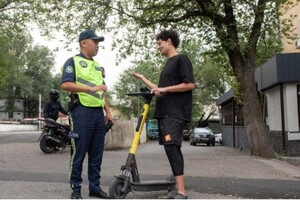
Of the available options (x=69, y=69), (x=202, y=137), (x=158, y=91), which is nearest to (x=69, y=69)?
(x=69, y=69)

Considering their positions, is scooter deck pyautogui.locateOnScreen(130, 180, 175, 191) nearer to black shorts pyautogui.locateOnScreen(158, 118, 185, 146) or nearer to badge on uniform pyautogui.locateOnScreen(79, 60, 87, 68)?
black shorts pyautogui.locateOnScreen(158, 118, 185, 146)

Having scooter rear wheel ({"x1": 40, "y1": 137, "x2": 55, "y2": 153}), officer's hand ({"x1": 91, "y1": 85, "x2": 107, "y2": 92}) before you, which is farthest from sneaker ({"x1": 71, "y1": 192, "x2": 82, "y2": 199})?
scooter rear wheel ({"x1": 40, "y1": 137, "x2": 55, "y2": 153})

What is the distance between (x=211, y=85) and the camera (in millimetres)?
59062

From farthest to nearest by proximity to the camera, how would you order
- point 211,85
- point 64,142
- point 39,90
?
point 39,90
point 211,85
point 64,142

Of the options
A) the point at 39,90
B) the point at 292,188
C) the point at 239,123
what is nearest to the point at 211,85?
the point at 239,123

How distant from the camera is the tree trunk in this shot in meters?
15.3

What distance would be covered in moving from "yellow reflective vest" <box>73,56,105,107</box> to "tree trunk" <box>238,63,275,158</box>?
34.8 ft

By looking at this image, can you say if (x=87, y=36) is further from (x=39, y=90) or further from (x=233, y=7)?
(x=39, y=90)

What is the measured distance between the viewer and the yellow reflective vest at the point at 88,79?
550cm

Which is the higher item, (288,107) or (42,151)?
(288,107)

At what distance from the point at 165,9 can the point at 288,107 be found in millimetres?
6925

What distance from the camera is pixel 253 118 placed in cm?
1572

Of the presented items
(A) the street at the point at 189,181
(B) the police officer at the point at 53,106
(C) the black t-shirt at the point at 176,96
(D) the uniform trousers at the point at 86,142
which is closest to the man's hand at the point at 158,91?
(C) the black t-shirt at the point at 176,96

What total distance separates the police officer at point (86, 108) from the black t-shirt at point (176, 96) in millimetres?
734
